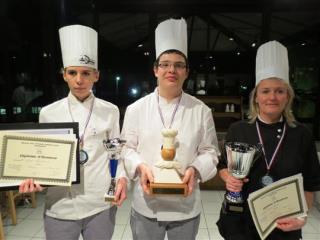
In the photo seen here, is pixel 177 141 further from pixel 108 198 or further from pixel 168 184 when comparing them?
A: pixel 108 198

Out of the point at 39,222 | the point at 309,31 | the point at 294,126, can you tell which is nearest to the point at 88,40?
the point at 294,126

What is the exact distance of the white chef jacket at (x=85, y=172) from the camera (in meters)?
1.30

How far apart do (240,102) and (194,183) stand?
4.60 metres

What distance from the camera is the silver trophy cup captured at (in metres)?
1.16

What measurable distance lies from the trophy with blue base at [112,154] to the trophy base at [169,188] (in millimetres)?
221

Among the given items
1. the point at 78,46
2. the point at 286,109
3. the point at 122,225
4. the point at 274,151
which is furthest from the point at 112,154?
the point at 122,225

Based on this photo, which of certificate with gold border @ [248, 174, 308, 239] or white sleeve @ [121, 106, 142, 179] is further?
white sleeve @ [121, 106, 142, 179]

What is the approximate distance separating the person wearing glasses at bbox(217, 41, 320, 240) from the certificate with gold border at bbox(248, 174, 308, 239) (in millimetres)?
37

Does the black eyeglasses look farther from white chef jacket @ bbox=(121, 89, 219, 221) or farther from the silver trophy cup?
the silver trophy cup

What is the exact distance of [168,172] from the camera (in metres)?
1.20

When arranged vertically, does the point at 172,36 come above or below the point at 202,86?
below

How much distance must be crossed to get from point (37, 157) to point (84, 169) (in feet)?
0.70

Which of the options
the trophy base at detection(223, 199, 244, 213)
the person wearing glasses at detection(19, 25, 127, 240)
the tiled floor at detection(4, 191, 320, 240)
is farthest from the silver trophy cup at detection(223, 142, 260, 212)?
the tiled floor at detection(4, 191, 320, 240)

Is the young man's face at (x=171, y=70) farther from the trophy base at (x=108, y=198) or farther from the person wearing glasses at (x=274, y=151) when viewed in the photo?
the trophy base at (x=108, y=198)
